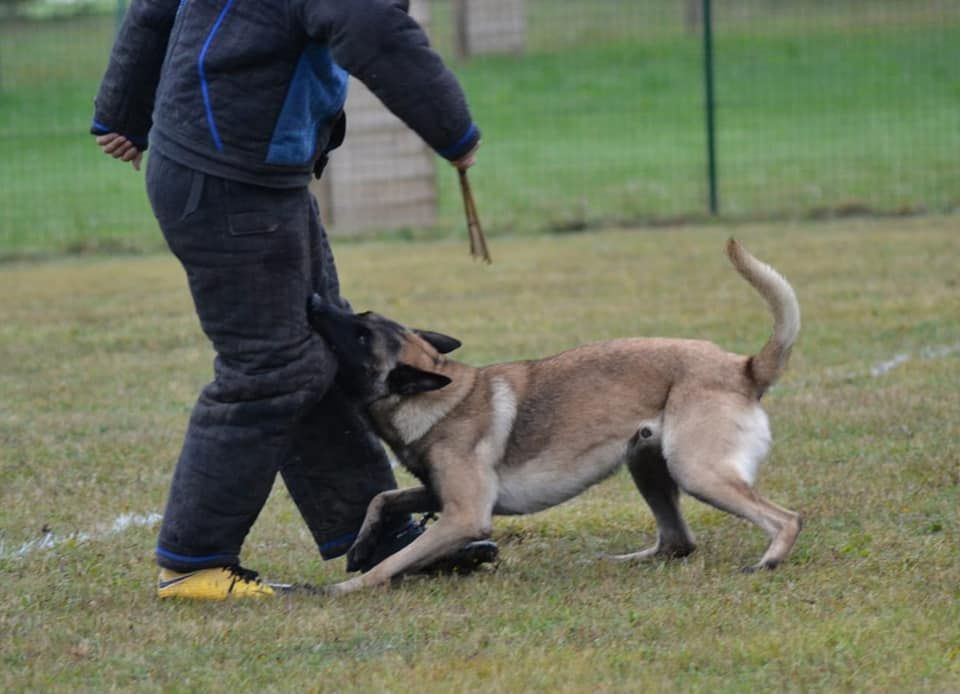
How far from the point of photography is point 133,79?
439 centimetres

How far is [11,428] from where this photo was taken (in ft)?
22.0

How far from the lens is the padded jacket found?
3.81 metres

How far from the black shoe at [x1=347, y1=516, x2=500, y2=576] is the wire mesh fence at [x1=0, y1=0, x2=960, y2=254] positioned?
878 cm

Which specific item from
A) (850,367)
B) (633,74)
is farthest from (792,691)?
(633,74)

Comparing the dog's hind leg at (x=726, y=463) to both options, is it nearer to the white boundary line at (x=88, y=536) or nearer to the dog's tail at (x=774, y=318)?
the dog's tail at (x=774, y=318)

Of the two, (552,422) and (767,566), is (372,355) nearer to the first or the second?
(552,422)

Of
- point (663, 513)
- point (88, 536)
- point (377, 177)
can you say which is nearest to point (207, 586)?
point (88, 536)

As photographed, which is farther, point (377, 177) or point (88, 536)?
point (377, 177)

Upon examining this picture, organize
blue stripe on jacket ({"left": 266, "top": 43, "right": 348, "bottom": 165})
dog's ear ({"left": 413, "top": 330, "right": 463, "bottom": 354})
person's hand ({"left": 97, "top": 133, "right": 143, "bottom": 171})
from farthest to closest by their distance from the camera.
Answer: dog's ear ({"left": 413, "top": 330, "right": 463, "bottom": 354}) → person's hand ({"left": 97, "top": 133, "right": 143, "bottom": 171}) → blue stripe on jacket ({"left": 266, "top": 43, "right": 348, "bottom": 165})

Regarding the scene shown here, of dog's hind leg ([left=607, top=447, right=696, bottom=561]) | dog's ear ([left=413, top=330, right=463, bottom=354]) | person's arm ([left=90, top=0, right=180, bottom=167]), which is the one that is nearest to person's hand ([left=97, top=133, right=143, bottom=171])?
person's arm ([left=90, top=0, right=180, bottom=167])

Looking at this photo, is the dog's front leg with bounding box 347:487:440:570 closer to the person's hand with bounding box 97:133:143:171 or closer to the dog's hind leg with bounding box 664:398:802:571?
the dog's hind leg with bounding box 664:398:802:571

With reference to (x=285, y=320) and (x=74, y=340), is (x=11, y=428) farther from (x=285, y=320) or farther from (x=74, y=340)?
(x=285, y=320)

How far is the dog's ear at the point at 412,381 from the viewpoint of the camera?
4.43 m

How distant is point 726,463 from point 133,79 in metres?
2.00
